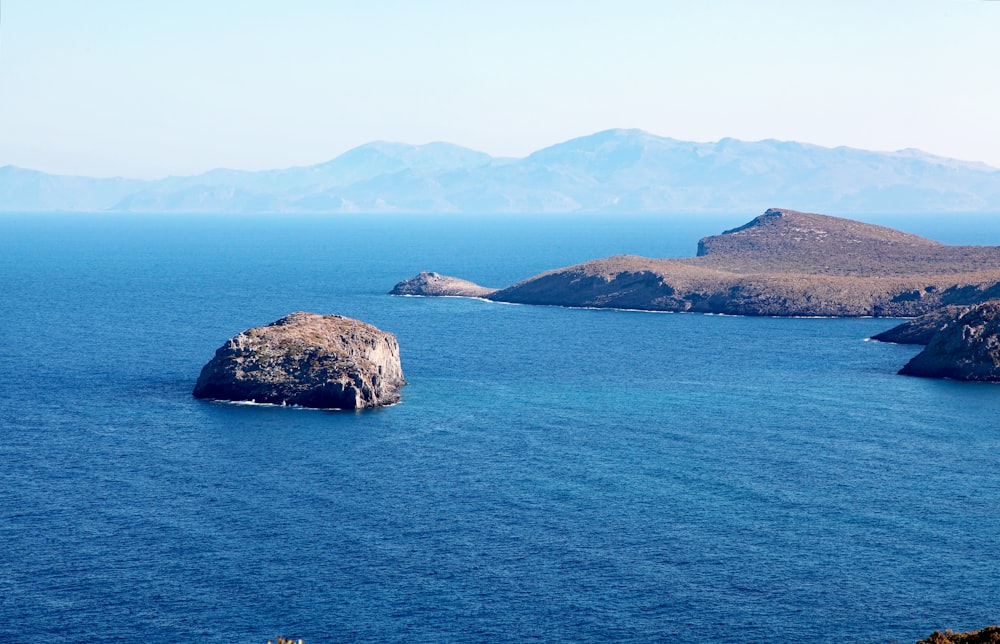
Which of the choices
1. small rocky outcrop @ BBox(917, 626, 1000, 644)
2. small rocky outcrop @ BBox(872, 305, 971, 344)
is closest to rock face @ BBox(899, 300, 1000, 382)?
small rocky outcrop @ BBox(872, 305, 971, 344)

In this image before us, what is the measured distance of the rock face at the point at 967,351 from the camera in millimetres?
142625

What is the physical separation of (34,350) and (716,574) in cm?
11141

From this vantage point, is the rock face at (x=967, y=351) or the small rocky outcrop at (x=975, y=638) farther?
the rock face at (x=967, y=351)

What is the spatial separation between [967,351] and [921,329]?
3143 centimetres

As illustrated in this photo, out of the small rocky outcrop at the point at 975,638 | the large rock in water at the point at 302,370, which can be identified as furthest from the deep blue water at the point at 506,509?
the small rocky outcrop at the point at 975,638

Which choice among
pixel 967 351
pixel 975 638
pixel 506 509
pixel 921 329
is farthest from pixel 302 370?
pixel 921 329

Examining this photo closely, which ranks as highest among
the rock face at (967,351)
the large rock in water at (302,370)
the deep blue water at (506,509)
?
the rock face at (967,351)

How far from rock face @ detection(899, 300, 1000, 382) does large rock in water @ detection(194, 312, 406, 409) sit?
6581 centimetres

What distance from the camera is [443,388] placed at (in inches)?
5285

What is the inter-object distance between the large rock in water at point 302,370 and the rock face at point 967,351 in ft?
216

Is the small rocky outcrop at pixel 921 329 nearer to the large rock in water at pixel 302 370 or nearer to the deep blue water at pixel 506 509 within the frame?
the deep blue water at pixel 506 509

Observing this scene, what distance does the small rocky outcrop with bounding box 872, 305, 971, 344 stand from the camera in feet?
570

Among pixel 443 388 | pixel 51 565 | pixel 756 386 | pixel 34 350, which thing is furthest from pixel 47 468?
pixel 756 386

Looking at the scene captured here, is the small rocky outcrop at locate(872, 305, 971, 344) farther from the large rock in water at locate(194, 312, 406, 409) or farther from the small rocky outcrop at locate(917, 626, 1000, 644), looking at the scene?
the small rocky outcrop at locate(917, 626, 1000, 644)
